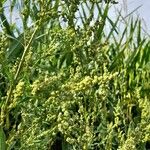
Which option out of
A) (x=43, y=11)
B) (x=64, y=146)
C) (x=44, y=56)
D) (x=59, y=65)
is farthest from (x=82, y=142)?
(x=59, y=65)

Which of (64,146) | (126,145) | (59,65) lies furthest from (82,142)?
(59,65)

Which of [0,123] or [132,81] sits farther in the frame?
[132,81]

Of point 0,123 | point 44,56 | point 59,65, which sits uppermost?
point 59,65

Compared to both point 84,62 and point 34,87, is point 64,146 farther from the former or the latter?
point 34,87

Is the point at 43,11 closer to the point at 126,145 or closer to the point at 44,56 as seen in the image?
the point at 44,56

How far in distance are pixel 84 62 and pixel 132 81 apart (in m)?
1.03

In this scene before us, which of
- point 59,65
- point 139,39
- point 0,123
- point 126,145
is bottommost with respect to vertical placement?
point 126,145

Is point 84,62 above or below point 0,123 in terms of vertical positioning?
above

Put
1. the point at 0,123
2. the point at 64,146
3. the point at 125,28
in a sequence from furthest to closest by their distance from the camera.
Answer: the point at 125,28, the point at 64,146, the point at 0,123

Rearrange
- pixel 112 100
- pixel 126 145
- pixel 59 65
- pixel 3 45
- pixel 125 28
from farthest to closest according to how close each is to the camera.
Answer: pixel 125 28 < pixel 59 65 < pixel 112 100 < pixel 126 145 < pixel 3 45

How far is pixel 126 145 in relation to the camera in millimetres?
1478

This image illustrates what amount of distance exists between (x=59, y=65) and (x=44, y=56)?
163 centimetres

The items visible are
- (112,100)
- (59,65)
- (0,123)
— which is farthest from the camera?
(59,65)

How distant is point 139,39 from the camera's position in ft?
12.6
